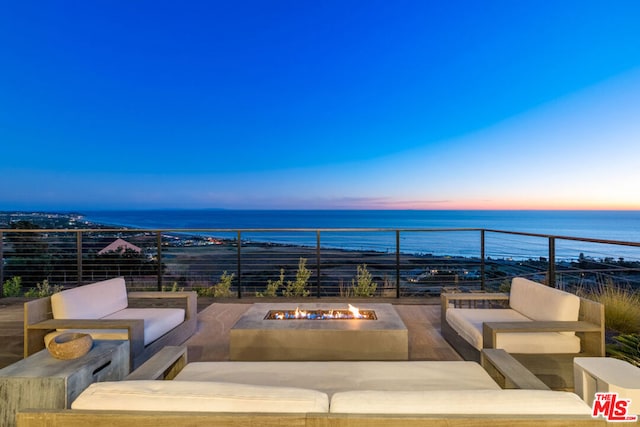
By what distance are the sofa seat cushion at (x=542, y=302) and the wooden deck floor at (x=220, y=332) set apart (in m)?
0.68

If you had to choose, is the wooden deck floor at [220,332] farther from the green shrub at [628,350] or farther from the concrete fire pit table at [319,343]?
the green shrub at [628,350]

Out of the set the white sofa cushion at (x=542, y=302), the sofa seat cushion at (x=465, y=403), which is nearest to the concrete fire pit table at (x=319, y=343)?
the white sofa cushion at (x=542, y=302)

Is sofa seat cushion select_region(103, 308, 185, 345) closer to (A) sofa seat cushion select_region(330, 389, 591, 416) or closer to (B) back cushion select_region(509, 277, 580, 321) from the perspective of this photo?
(A) sofa seat cushion select_region(330, 389, 591, 416)

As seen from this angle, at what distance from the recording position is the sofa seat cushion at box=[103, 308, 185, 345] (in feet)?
8.61

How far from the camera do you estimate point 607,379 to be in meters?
1.31

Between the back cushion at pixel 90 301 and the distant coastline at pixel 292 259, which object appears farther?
the distant coastline at pixel 292 259

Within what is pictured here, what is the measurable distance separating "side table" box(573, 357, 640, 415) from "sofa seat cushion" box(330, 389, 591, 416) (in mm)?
562

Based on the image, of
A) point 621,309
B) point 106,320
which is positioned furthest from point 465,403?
point 621,309

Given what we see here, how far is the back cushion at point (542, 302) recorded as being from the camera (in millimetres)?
2244

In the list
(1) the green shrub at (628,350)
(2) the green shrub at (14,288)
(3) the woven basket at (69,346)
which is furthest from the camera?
(2) the green shrub at (14,288)

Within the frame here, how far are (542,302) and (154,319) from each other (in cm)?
301

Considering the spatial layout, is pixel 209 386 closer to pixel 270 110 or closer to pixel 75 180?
pixel 270 110

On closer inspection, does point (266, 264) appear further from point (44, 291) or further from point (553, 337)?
point (553, 337)

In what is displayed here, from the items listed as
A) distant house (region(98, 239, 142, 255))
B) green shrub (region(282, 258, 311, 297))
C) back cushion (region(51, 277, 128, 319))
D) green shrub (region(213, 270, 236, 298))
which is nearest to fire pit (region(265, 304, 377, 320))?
back cushion (region(51, 277, 128, 319))
